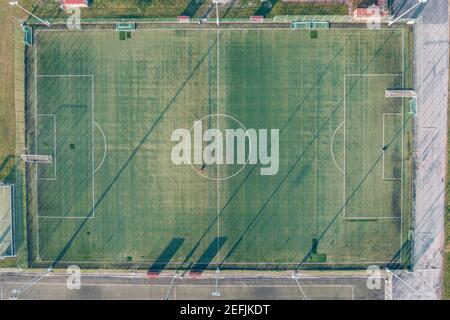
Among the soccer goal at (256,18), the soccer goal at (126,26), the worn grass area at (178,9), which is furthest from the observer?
the worn grass area at (178,9)

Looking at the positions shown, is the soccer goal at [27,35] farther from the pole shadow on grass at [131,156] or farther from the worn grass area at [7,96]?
the pole shadow on grass at [131,156]

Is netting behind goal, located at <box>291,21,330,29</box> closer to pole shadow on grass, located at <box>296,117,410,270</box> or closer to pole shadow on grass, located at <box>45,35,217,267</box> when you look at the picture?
pole shadow on grass, located at <box>45,35,217,267</box>

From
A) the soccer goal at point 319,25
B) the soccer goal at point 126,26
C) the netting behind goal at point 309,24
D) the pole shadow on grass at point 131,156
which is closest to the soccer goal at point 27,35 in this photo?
the soccer goal at point 126,26

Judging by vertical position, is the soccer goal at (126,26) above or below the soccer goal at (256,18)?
below

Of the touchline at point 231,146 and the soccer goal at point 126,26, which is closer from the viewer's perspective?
the soccer goal at point 126,26

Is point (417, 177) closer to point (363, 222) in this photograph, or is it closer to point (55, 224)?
point (363, 222)

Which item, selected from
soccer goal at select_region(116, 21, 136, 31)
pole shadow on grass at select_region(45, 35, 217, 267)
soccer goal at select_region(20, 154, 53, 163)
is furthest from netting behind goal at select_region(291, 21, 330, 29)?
soccer goal at select_region(20, 154, 53, 163)
